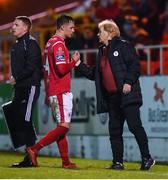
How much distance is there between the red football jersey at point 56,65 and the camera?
1202 cm

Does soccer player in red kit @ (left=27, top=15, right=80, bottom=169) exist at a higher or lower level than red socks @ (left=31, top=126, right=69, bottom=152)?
higher

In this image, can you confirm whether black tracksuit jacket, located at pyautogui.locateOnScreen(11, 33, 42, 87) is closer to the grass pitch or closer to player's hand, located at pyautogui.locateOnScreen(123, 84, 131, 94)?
the grass pitch

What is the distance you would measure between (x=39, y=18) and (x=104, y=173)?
37.2 feet

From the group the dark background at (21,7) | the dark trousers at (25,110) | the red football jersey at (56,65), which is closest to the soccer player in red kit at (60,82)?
the red football jersey at (56,65)

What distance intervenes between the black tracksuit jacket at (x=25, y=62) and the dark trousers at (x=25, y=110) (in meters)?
0.10

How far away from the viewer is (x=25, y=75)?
1225 centimetres

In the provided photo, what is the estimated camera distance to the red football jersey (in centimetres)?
1202

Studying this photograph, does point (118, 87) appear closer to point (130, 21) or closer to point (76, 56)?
point (76, 56)

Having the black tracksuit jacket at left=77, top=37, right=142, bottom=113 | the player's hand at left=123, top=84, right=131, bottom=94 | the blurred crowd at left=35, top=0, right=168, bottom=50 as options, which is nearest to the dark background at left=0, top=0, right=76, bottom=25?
the blurred crowd at left=35, top=0, right=168, bottom=50

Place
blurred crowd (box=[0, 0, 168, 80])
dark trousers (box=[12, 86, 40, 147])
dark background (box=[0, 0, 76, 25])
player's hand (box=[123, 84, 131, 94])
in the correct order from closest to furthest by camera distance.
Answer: player's hand (box=[123, 84, 131, 94])
dark trousers (box=[12, 86, 40, 147])
blurred crowd (box=[0, 0, 168, 80])
dark background (box=[0, 0, 76, 25])

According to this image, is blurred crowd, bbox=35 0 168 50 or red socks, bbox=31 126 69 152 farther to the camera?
blurred crowd, bbox=35 0 168 50

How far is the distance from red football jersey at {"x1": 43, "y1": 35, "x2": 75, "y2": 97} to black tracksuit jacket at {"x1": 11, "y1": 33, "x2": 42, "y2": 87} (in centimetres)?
23

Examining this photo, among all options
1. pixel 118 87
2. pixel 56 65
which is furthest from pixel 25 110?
pixel 118 87

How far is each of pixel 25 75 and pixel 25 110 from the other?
504 millimetres
